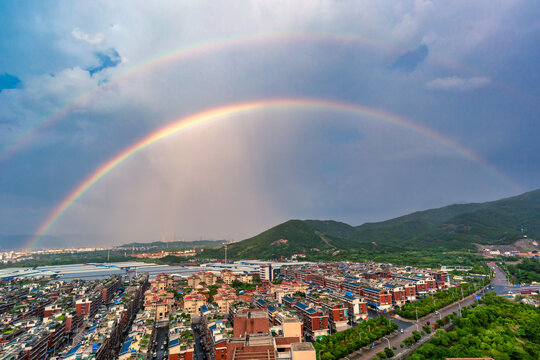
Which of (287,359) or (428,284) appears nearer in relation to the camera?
(287,359)

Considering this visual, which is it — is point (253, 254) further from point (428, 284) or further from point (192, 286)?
point (428, 284)

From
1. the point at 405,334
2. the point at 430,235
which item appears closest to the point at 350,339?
the point at 405,334

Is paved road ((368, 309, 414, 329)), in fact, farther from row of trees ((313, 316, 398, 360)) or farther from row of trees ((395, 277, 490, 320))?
row of trees ((313, 316, 398, 360))

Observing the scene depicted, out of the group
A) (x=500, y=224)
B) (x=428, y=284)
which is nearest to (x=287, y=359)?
(x=428, y=284)

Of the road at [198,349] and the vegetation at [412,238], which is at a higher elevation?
the vegetation at [412,238]

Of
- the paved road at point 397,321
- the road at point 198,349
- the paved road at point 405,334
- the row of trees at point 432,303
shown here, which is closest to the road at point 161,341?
the road at point 198,349

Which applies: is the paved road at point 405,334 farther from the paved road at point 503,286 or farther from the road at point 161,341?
the road at point 161,341
